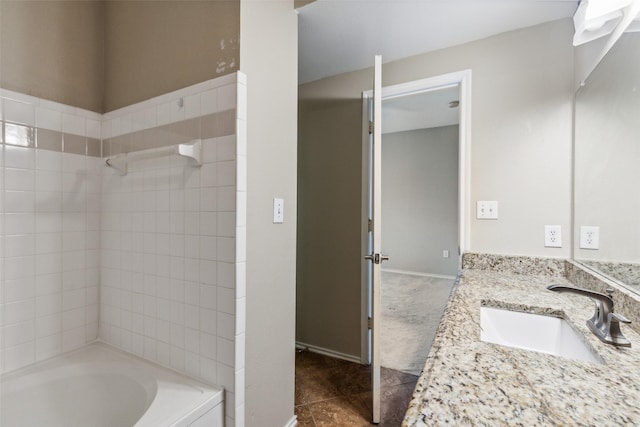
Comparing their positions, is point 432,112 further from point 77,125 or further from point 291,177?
point 77,125

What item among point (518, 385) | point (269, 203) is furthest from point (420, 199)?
point (518, 385)

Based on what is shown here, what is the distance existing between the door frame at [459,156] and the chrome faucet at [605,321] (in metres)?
0.95

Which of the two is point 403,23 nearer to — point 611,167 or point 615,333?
point 611,167

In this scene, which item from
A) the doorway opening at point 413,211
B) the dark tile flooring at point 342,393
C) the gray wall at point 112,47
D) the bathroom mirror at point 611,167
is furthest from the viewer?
the doorway opening at point 413,211

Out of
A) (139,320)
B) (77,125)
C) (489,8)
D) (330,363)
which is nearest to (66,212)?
(77,125)

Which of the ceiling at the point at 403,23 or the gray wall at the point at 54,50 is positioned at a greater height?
the ceiling at the point at 403,23

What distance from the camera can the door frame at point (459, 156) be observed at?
1798 millimetres

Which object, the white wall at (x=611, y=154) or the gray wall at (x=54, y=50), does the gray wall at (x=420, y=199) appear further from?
the gray wall at (x=54, y=50)

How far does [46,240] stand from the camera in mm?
1378

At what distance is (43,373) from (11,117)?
1148mm

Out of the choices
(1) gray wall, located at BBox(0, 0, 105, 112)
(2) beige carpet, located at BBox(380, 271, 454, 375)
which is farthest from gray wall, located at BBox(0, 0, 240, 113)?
(2) beige carpet, located at BBox(380, 271, 454, 375)

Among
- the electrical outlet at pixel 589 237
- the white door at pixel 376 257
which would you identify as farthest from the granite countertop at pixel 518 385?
the white door at pixel 376 257

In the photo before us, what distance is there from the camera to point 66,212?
1.45 meters

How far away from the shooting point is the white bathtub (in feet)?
3.69
